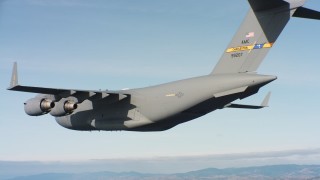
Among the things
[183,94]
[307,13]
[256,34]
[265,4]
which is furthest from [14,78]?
[307,13]

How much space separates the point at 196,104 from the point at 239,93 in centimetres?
186

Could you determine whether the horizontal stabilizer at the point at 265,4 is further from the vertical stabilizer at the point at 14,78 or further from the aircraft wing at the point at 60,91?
the vertical stabilizer at the point at 14,78

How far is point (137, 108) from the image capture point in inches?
653

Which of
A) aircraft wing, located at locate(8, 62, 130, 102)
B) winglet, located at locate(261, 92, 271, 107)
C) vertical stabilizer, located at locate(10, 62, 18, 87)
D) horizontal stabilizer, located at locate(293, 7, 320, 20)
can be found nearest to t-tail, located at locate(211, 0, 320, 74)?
horizontal stabilizer, located at locate(293, 7, 320, 20)

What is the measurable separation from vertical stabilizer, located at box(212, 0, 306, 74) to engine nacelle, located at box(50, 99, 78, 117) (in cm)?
614

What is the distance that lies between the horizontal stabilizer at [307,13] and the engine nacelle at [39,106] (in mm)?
10254

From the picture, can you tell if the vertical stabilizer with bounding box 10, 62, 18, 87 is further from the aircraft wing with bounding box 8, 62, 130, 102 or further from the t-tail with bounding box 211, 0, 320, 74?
the t-tail with bounding box 211, 0, 320, 74

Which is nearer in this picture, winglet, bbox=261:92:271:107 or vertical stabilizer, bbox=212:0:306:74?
vertical stabilizer, bbox=212:0:306:74

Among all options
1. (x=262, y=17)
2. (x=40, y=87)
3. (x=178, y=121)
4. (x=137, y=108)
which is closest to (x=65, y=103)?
(x=40, y=87)

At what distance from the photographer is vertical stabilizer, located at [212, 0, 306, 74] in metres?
13.7

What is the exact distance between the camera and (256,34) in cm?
1438

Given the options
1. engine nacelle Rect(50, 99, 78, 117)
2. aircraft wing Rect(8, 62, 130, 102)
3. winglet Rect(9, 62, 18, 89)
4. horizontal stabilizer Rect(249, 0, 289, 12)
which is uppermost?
horizontal stabilizer Rect(249, 0, 289, 12)

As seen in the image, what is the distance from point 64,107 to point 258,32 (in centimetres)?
Result: 834

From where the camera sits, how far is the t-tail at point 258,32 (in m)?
13.7
